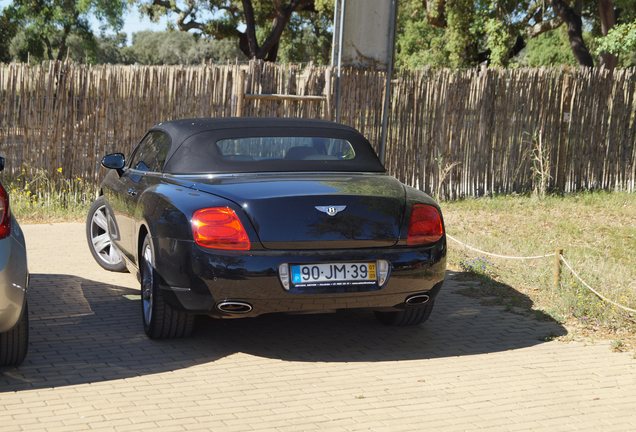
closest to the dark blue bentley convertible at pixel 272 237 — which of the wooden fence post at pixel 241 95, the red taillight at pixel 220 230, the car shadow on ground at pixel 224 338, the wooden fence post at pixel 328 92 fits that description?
the red taillight at pixel 220 230

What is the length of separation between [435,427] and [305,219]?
1.66 m

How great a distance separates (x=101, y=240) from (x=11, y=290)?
13.1ft

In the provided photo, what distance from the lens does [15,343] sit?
241 inches

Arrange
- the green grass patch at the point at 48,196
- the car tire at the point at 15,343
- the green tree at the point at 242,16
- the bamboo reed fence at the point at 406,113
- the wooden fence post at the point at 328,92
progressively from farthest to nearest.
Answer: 1. the green tree at the point at 242,16
2. the wooden fence post at the point at 328,92
3. the bamboo reed fence at the point at 406,113
4. the green grass patch at the point at 48,196
5. the car tire at the point at 15,343

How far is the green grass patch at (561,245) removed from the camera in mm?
8039

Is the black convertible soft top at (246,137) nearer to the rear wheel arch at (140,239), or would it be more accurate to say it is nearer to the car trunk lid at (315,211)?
the car trunk lid at (315,211)

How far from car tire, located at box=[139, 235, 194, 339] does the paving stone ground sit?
10 centimetres

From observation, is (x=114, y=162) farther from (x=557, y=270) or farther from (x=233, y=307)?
(x=557, y=270)

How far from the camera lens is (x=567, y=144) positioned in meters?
16.2

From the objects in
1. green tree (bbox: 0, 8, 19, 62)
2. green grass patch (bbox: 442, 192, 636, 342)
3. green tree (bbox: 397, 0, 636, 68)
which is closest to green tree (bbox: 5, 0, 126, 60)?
green tree (bbox: 0, 8, 19, 62)

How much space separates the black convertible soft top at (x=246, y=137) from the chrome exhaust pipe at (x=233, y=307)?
1097mm

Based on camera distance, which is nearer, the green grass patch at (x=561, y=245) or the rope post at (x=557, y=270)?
the green grass patch at (x=561, y=245)

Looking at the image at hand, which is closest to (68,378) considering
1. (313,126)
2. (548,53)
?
(313,126)

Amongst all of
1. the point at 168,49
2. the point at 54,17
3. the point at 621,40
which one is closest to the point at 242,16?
the point at 54,17
